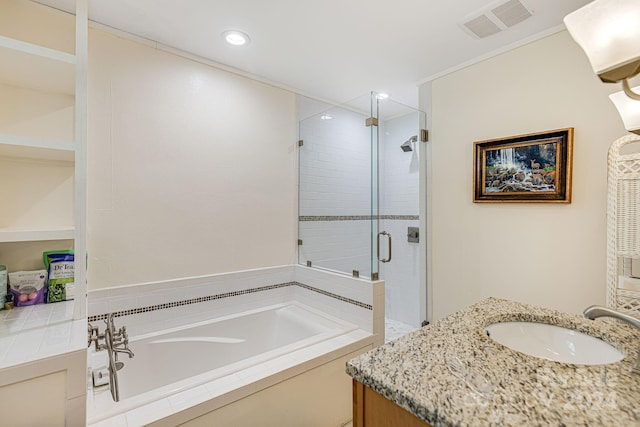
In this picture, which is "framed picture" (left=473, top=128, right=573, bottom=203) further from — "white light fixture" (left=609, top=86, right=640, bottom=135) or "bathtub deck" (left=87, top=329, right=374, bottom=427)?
"bathtub deck" (left=87, top=329, right=374, bottom=427)

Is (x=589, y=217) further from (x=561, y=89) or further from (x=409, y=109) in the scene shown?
(x=409, y=109)

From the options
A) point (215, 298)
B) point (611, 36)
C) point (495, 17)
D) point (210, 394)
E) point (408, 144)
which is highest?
point (495, 17)

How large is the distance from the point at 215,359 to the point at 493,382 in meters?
1.91

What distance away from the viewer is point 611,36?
25.8 inches

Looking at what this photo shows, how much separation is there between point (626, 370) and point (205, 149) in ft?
7.96

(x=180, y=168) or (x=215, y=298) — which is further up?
(x=180, y=168)

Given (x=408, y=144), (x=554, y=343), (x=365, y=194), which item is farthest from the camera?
(x=408, y=144)

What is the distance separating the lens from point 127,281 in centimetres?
200

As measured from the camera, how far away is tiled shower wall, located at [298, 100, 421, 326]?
2.56m

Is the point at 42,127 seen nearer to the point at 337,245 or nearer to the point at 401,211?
the point at 337,245

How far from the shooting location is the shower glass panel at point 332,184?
259cm

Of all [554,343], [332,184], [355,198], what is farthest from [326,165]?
[554,343]

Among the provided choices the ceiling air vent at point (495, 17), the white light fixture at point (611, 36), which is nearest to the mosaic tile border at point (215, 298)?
the white light fixture at point (611, 36)

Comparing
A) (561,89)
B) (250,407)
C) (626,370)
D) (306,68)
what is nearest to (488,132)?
(561,89)
